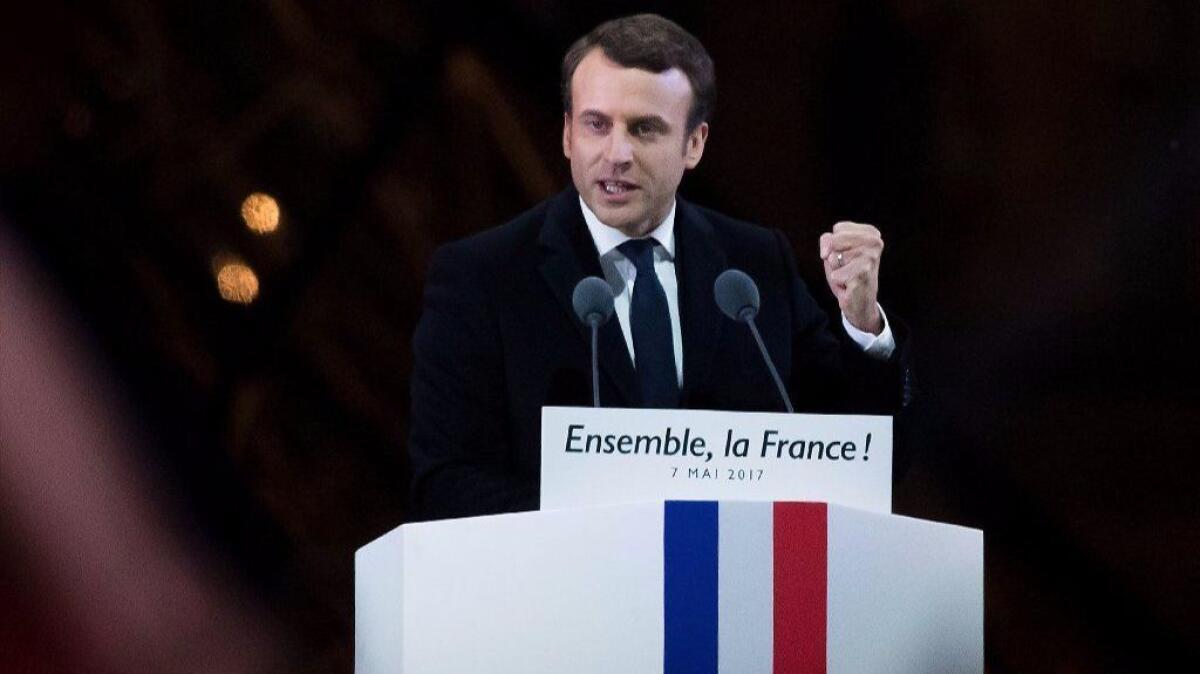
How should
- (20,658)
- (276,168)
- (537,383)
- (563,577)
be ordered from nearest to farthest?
(563,577), (537,383), (20,658), (276,168)

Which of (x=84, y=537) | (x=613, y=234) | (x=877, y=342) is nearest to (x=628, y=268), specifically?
(x=613, y=234)

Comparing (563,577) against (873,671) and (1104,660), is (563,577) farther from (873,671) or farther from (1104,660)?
(1104,660)

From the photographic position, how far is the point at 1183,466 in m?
3.89

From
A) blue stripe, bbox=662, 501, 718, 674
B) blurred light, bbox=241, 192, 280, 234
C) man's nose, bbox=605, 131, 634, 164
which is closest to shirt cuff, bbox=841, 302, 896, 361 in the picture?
man's nose, bbox=605, 131, 634, 164

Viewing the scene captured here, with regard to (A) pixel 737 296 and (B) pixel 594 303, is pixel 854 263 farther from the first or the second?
(B) pixel 594 303

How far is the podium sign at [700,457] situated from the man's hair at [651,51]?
3.44 ft

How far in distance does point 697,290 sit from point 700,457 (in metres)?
0.93

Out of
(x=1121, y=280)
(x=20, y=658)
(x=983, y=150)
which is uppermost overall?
(x=983, y=150)

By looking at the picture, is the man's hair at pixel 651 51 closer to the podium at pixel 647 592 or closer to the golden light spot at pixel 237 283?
the golden light spot at pixel 237 283

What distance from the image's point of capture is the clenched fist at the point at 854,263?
9.09 feet

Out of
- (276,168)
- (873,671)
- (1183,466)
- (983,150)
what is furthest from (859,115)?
(873,671)

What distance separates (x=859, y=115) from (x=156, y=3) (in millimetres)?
1582

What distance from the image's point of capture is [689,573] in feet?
7.00

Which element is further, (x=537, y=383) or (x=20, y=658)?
(x=20, y=658)
